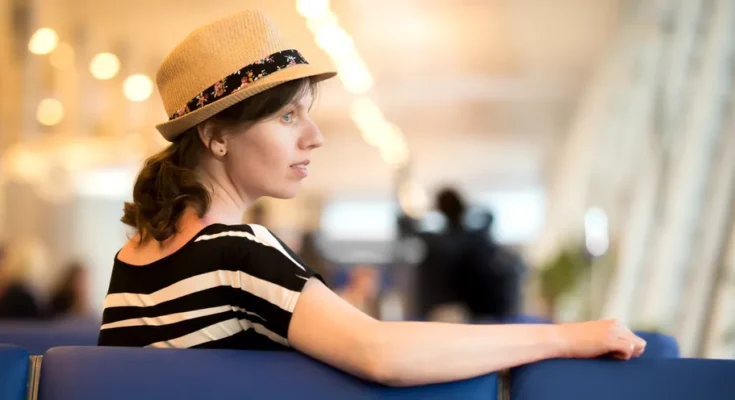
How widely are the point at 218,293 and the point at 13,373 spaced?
309 mm

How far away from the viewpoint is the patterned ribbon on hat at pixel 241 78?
165cm

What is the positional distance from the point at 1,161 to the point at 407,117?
9.87 m

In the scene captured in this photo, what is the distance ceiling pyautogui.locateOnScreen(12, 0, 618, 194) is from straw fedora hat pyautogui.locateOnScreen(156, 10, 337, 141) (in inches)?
339

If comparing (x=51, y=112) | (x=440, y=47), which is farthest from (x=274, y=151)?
(x=440, y=47)

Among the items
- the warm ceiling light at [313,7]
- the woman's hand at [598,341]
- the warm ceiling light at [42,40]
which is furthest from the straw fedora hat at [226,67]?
the warm ceiling light at [42,40]

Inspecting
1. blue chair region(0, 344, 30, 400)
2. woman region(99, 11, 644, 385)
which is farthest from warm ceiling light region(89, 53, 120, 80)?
blue chair region(0, 344, 30, 400)

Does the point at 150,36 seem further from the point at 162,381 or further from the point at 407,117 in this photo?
the point at 162,381

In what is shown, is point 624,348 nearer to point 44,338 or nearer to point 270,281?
point 270,281

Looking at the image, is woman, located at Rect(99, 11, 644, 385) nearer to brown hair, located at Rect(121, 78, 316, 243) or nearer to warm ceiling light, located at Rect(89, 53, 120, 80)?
brown hair, located at Rect(121, 78, 316, 243)

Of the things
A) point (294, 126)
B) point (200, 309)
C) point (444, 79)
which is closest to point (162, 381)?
point (200, 309)

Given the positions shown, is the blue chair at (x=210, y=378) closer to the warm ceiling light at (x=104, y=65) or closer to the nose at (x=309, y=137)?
the nose at (x=309, y=137)

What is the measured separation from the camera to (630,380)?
143cm

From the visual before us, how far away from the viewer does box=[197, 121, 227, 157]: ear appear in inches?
66.9

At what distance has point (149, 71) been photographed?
1334cm
